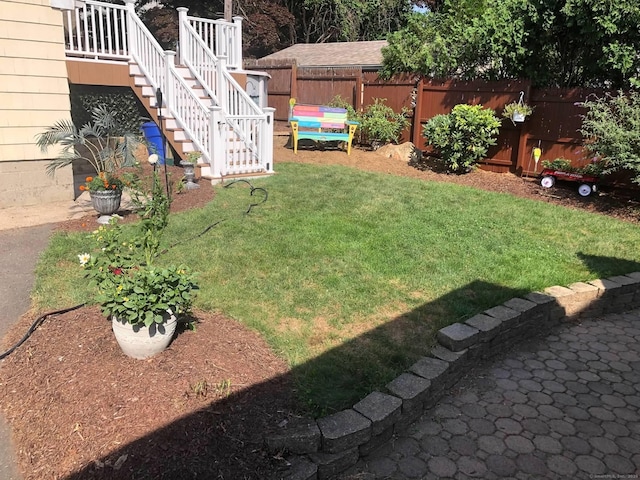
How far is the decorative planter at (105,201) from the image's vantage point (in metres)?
5.92

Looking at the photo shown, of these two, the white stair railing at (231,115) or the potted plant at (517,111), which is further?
the potted plant at (517,111)

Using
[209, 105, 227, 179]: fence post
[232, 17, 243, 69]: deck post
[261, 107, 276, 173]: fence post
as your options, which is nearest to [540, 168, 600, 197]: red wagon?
[261, 107, 276, 173]: fence post

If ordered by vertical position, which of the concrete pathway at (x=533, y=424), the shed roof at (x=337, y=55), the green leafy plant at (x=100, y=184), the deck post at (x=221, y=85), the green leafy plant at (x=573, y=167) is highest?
the shed roof at (x=337, y=55)

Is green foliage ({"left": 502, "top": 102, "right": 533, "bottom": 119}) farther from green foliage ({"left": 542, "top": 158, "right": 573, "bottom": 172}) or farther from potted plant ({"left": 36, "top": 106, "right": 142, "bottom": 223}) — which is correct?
potted plant ({"left": 36, "top": 106, "right": 142, "bottom": 223})

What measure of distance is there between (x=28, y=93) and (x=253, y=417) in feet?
20.2

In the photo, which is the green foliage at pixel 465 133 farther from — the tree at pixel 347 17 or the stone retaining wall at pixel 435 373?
the tree at pixel 347 17

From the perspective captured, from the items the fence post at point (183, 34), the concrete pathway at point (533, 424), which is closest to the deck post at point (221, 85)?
the fence post at point (183, 34)

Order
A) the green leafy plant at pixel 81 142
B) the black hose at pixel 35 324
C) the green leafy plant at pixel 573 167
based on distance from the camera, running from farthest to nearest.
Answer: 1. the green leafy plant at pixel 573 167
2. the green leafy plant at pixel 81 142
3. the black hose at pixel 35 324

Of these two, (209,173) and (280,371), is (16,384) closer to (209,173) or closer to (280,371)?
(280,371)

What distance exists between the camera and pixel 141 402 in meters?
2.67

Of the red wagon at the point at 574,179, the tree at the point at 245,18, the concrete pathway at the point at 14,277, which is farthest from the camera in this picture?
the tree at the point at 245,18

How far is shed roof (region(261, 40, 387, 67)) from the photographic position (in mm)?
19531

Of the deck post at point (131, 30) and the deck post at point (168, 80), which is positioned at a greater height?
the deck post at point (131, 30)

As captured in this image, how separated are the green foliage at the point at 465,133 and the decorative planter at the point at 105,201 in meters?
6.08
